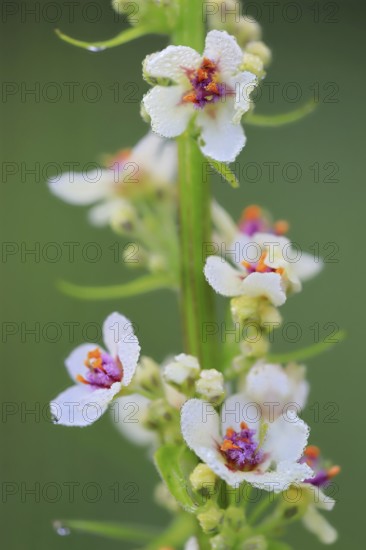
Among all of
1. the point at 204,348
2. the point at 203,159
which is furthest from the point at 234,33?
the point at 204,348

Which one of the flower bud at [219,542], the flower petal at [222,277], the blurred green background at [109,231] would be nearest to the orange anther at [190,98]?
the flower petal at [222,277]

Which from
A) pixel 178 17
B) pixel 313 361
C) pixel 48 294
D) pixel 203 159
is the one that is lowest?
pixel 203 159

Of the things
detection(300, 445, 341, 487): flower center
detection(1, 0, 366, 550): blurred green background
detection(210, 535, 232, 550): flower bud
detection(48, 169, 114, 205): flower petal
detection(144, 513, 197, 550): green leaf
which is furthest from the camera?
detection(1, 0, 366, 550): blurred green background

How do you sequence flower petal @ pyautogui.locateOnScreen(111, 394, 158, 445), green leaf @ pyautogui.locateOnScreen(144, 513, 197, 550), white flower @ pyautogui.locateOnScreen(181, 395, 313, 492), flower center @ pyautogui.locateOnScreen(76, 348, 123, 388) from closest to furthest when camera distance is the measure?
white flower @ pyautogui.locateOnScreen(181, 395, 313, 492)
flower center @ pyautogui.locateOnScreen(76, 348, 123, 388)
flower petal @ pyautogui.locateOnScreen(111, 394, 158, 445)
green leaf @ pyautogui.locateOnScreen(144, 513, 197, 550)

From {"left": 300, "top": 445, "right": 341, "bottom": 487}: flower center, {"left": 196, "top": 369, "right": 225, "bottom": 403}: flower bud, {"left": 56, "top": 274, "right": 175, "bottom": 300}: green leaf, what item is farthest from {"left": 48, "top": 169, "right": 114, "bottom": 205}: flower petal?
{"left": 300, "top": 445, "right": 341, "bottom": 487}: flower center

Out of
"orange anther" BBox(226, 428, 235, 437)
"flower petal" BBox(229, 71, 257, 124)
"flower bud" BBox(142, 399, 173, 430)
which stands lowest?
"orange anther" BBox(226, 428, 235, 437)

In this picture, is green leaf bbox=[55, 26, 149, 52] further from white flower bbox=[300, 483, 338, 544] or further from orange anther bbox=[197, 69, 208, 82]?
white flower bbox=[300, 483, 338, 544]

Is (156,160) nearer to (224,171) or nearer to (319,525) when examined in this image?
(224,171)

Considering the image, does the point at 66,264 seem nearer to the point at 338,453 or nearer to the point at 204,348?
the point at 338,453
